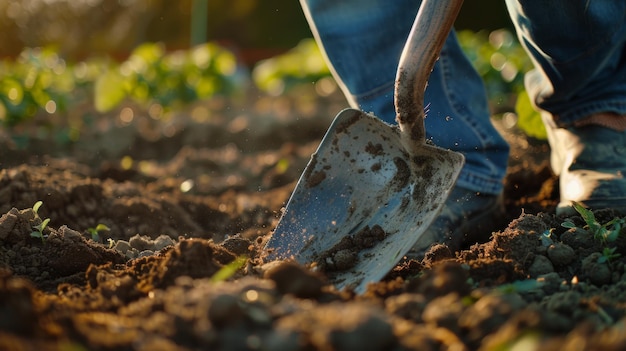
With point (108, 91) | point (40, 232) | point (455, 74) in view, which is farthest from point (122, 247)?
point (108, 91)

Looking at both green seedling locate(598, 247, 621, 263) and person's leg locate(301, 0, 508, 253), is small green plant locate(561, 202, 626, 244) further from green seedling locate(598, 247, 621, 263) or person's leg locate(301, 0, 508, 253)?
person's leg locate(301, 0, 508, 253)

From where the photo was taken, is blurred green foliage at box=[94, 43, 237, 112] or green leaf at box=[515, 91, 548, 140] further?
blurred green foliage at box=[94, 43, 237, 112]

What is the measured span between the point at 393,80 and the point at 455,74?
0.22 metres

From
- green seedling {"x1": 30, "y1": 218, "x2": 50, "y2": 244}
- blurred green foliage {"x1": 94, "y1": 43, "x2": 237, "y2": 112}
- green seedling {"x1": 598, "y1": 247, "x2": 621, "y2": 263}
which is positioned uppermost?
blurred green foliage {"x1": 94, "y1": 43, "x2": 237, "y2": 112}

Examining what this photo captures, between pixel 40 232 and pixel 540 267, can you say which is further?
pixel 40 232

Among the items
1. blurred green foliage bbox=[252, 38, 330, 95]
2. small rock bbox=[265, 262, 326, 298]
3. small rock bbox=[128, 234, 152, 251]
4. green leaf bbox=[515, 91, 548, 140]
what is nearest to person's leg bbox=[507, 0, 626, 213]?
green leaf bbox=[515, 91, 548, 140]

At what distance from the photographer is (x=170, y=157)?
5.13 meters

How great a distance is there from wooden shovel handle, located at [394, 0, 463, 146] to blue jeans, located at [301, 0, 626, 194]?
0.53 m

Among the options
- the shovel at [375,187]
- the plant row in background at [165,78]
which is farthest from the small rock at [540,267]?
the plant row in background at [165,78]

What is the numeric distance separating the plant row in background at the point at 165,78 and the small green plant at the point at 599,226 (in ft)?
7.80

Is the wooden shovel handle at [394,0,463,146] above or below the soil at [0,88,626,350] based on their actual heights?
above

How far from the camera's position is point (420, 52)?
1.82 meters

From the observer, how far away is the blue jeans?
235 cm

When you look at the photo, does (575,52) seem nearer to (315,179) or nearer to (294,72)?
(315,179)
